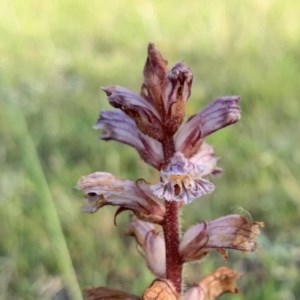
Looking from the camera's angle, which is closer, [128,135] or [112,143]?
[128,135]

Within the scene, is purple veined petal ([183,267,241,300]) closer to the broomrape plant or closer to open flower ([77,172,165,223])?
the broomrape plant

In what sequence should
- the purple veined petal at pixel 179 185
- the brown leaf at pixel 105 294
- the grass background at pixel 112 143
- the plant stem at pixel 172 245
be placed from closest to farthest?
the purple veined petal at pixel 179 185, the plant stem at pixel 172 245, the brown leaf at pixel 105 294, the grass background at pixel 112 143

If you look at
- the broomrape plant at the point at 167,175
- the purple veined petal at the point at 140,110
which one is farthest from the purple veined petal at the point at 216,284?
the purple veined petal at the point at 140,110

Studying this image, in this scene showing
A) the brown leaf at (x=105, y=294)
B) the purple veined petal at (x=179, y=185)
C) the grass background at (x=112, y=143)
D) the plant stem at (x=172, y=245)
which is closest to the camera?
the purple veined petal at (x=179, y=185)

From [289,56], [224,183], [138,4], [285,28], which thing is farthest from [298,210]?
Result: [138,4]

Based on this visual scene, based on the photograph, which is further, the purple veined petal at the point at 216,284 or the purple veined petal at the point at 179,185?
the purple veined petal at the point at 216,284

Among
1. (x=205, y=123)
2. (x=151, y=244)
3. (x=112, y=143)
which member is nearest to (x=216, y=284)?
(x=151, y=244)

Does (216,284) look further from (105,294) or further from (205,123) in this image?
(205,123)

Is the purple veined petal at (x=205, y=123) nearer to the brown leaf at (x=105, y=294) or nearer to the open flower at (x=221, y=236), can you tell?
the open flower at (x=221, y=236)
